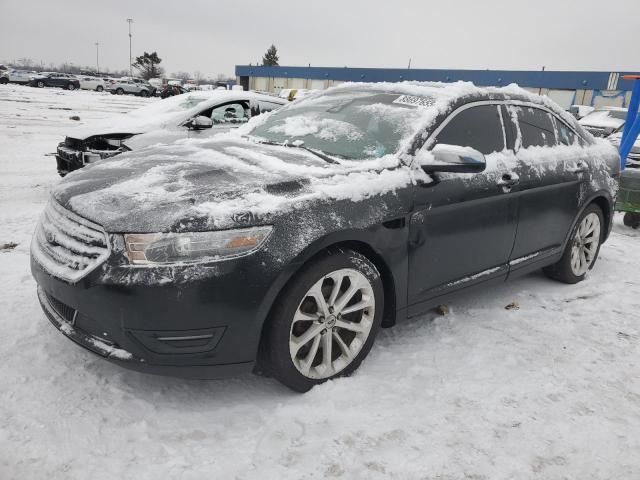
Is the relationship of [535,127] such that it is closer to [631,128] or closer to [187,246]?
[187,246]

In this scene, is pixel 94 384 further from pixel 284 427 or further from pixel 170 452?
pixel 284 427

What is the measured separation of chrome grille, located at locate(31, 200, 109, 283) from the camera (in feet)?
7.72

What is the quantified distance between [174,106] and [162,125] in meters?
0.75

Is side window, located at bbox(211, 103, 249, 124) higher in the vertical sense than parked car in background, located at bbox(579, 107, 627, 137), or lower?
lower

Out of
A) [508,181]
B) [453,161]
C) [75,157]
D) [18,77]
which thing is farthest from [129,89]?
[453,161]

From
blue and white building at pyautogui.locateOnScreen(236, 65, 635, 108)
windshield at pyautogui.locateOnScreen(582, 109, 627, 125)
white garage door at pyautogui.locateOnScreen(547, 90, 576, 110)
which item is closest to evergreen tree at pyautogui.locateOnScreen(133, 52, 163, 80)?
blue and white building at pyautogui.locateOnScreen(236, 65, 635, 108)

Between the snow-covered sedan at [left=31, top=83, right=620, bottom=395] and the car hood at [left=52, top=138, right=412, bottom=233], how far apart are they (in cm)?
1

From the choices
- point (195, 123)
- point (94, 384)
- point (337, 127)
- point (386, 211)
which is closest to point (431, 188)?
point (386, 211)

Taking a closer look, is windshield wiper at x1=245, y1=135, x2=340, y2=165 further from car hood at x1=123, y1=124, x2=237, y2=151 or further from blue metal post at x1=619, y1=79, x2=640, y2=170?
blue metal post at x1=619, y1=79, x2=640, y2=170

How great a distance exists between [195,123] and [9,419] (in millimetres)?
4756

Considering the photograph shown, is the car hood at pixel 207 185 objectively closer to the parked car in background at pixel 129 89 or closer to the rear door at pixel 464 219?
the rear door at pixel 464 219

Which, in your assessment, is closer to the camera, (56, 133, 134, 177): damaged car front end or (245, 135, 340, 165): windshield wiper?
(245, 135, 340, 165): windshield wiper

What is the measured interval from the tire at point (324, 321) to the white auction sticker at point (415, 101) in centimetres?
122

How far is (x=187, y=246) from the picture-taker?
7.55 feet
